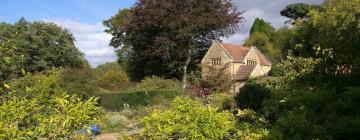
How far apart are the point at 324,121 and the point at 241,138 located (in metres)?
2.01

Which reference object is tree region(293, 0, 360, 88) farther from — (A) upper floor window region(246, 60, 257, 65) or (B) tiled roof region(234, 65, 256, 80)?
(A) upper floor window region(246, 60, 257, 65)

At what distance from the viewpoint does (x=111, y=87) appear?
3934 cm

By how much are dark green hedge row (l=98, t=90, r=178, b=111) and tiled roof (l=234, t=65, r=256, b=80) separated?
10.1 meters

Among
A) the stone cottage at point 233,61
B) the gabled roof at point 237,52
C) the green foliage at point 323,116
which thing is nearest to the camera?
the green foliage at point 323,116

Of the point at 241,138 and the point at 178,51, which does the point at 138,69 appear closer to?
the point at 178,51

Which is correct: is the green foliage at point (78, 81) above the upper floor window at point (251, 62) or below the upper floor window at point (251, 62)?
below

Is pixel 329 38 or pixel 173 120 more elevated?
pixel 329 38

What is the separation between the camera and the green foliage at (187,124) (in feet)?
24.5

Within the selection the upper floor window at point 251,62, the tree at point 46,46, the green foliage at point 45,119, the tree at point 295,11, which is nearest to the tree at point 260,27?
the tree at point 295,11

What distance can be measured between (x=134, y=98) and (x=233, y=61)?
38.5ft

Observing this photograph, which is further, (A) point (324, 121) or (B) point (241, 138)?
(B) point (241, 138)

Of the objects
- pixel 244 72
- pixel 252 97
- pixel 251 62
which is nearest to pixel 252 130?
pixel 252 97

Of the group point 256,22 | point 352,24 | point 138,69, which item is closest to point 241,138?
point 352,24

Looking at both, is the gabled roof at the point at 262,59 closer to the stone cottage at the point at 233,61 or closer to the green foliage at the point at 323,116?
the stone cottage at the point at 233,61
